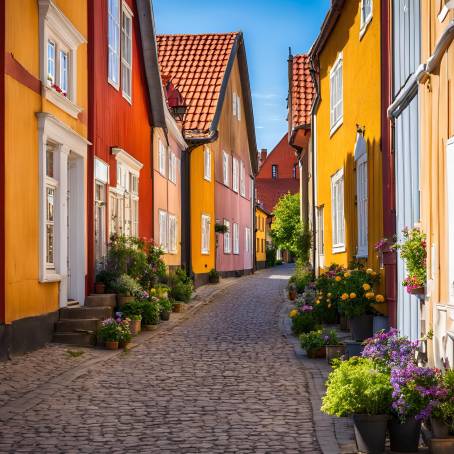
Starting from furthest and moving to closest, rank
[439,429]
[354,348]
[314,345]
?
[314,345], [354,348], [439,429]

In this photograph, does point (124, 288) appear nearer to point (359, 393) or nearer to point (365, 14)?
point (365, 14)

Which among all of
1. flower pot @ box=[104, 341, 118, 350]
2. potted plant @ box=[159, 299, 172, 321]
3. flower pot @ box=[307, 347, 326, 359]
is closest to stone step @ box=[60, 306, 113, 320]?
flower pot @ box=[104, 341, 118, 350]

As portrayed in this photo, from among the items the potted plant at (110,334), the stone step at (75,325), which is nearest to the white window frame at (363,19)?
the potted plant at (110,334)

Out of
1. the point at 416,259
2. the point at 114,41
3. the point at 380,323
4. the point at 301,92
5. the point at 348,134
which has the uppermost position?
the point at 301,92

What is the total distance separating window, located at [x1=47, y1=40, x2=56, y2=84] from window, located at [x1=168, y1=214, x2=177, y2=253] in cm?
1076

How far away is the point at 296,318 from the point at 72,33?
613cm

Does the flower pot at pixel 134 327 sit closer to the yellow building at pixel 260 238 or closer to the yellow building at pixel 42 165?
the yellow building at pixel 42 165

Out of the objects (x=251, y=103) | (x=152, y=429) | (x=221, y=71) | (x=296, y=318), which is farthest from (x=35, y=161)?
(x=251, y=103)

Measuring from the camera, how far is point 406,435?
245 inches

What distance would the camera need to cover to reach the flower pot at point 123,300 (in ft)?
51.2

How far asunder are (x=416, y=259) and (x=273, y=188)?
68.0 meters

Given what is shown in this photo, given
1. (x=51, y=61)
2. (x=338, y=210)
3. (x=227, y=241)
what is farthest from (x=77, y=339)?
(x=227, y=241)

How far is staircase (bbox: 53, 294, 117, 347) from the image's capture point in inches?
518

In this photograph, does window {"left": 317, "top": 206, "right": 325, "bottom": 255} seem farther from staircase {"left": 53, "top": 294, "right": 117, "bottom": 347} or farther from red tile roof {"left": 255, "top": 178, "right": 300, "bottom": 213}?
red tile roof {"left": 255, "top": 178, "right": 300, "bottom": 213}
